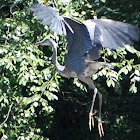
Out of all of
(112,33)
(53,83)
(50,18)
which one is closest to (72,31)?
(50,18)

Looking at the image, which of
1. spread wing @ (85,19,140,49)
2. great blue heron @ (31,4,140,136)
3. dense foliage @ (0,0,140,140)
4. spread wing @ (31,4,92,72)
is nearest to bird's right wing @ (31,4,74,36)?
spread wing @ (31,4,92,72)

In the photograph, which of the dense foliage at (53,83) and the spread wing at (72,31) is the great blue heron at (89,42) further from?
the dense foliage at (53,83)

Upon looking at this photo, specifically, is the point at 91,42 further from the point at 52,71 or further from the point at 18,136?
the point at 18,136

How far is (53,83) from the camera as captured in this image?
586cm

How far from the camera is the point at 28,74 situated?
580 cm

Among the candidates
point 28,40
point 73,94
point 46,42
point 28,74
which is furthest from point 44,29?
point 73,94

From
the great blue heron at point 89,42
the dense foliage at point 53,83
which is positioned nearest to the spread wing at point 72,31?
the great blue heron at point 89,42

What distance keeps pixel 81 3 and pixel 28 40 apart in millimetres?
713

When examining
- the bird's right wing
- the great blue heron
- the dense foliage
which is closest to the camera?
the bird's right wing

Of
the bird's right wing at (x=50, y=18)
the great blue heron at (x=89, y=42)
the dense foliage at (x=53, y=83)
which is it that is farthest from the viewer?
the dense foliage at (x=53, y=83)

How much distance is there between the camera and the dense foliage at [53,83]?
19.2 ft

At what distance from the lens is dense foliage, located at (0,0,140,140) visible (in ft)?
19.2

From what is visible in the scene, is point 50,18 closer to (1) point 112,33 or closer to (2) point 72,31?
(2) point 72,31

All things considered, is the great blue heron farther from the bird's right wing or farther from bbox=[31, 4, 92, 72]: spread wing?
the bird's right wing
